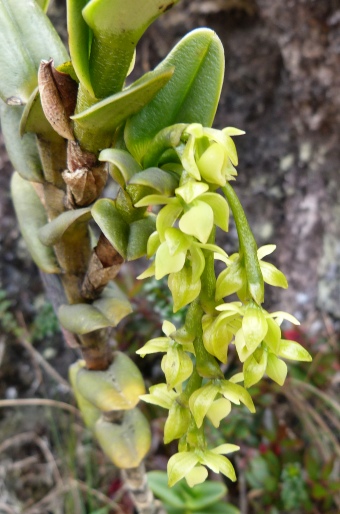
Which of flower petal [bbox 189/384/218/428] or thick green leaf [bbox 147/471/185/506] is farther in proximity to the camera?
thick green leaf [bbox 147/471/185/506]

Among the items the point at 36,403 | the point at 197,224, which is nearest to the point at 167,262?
the point at 197,224

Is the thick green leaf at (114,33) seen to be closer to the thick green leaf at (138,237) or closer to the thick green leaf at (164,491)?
the thick green leaf at (138,237)

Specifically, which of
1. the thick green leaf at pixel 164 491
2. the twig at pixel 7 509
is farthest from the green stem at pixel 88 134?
the twig at pixel 7 509

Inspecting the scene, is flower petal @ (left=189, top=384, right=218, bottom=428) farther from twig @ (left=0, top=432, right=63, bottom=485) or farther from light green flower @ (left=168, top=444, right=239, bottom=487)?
twig @ (left=0, top=432, right=63, bottom=485)

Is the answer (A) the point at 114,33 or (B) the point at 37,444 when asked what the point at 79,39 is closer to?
(A) the point at 114,33

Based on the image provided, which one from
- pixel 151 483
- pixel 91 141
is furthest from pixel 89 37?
pixel 151 483

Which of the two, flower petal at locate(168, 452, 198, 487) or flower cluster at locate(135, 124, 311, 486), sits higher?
flower cluster at locate(135, 124, 311, 486)

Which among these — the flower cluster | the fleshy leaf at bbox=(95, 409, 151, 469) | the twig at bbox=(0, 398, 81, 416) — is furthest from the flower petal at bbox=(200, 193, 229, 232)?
the twig at bbox=(0, 398, 81, 416)
